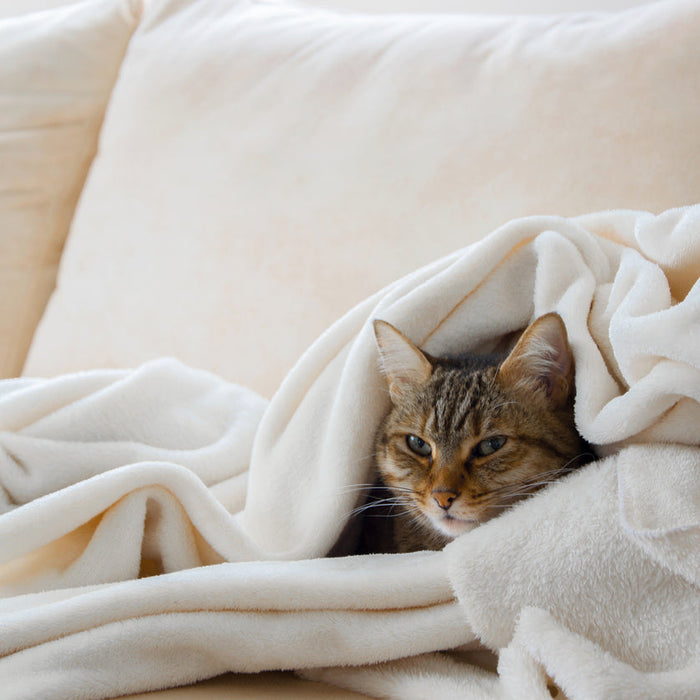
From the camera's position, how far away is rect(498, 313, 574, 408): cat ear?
82 centimetres

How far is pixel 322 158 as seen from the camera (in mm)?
1296

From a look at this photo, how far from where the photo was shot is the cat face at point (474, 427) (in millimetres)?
864

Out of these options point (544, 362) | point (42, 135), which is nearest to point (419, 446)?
point (544, 362)

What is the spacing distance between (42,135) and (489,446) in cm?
123

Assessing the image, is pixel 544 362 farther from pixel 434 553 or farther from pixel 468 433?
pixel 434 553

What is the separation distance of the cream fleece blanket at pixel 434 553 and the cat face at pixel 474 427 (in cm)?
4

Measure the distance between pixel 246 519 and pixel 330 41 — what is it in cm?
92

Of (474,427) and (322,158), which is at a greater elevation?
(322,158)

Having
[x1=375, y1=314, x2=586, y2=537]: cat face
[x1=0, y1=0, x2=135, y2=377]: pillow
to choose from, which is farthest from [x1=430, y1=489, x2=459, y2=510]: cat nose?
[x1=0, y1=0, x2=135, y2=377]: pillow

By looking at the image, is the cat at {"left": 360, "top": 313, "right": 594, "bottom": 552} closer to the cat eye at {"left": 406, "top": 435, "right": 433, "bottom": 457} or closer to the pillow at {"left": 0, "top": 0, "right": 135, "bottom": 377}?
the cat eye at {"left": 406, "top": 435, "right": 433, "bottom": 457}

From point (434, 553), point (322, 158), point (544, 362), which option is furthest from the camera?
point (322, 158)

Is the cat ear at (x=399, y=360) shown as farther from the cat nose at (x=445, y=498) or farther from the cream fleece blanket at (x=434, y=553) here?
the cat nose at (x=445, y=498)

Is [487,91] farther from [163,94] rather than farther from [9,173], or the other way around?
[9,173]

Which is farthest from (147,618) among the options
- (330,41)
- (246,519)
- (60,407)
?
(330,41)
